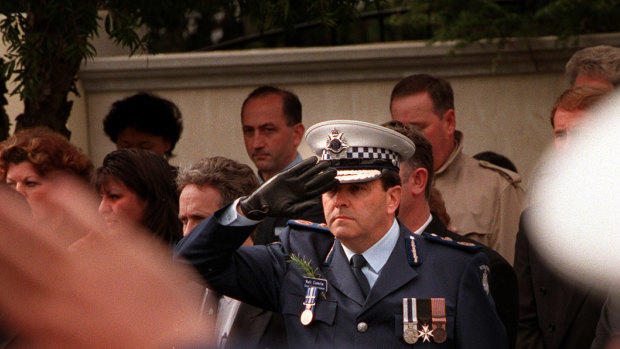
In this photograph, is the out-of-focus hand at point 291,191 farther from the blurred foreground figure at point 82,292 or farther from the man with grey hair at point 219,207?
the blurred foreground figure at point 82,292

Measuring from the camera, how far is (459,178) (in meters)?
5.59

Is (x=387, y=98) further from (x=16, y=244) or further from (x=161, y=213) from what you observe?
(x=16, y=244)

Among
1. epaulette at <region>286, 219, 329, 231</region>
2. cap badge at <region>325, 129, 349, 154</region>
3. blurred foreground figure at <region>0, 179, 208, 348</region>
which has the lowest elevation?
epaulette at <region>286, 219, 329, 231</region>

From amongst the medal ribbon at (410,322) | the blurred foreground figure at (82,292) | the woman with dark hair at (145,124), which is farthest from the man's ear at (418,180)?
the blurred foreground figure at (82,292)

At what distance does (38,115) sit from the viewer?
6375 millimetres

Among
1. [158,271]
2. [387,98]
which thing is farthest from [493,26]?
[158,271]

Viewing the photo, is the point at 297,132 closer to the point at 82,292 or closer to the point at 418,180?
the point at 418,180

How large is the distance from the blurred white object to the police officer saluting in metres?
0.62

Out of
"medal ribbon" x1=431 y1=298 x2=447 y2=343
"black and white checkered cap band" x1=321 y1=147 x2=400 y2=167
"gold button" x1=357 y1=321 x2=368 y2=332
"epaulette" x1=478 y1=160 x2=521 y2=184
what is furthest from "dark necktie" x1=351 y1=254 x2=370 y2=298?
"epaulette" x1=478 y1=160 x2=521 y2=184

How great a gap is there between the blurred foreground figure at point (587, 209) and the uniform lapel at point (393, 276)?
77cm

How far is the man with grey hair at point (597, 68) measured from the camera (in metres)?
5.18

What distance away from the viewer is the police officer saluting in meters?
3.61

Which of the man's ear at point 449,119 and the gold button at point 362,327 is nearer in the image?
the gold button at point 362,327

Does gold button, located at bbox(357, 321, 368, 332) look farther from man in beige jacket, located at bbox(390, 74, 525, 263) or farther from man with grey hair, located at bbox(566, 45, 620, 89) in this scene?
man with grey hair, located at bbox(566, 45, 620, 89)
